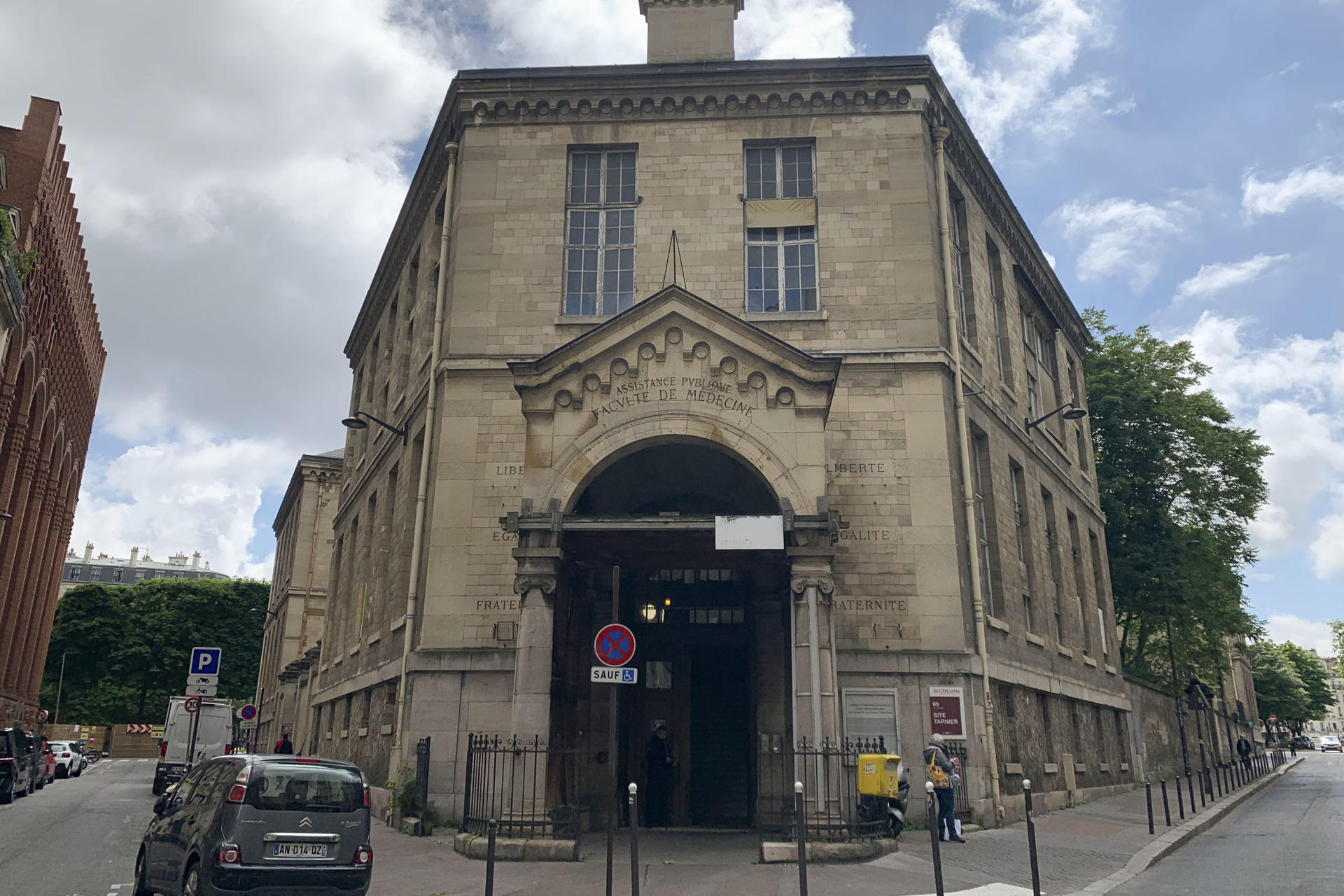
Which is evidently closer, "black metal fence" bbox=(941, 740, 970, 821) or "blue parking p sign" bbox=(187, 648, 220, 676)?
"black metal fence" bbox=(941, 740, 970, 821)

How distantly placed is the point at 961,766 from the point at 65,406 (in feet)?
137

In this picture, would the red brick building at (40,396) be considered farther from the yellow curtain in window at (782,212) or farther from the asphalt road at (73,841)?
the yellow curtain in window at (782,212)

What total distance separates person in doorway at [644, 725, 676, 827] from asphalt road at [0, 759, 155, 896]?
801 centimetres

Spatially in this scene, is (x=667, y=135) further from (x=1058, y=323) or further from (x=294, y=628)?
(x=294, y=628)

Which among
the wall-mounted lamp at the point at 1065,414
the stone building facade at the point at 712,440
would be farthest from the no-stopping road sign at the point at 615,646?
the wall-mounted lamp at the point at 1065,414

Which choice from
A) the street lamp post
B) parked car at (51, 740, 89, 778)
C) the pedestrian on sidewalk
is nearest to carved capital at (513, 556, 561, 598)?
the pedestrian on sidewalk

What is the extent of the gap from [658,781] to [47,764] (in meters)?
28.5

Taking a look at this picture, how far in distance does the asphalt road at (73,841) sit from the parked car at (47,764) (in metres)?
1.29

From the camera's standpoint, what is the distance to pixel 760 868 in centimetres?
1223

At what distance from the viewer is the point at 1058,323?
3008 cm

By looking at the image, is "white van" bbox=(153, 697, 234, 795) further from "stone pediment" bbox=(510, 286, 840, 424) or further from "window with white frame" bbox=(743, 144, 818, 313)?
"window with white frame" bbox=(743, 144, 818, 313)

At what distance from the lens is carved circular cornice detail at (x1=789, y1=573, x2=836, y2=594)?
13914 mm

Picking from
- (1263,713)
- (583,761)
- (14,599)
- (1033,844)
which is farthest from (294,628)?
(1263,713)

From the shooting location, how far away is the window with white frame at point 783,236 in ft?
65.0
